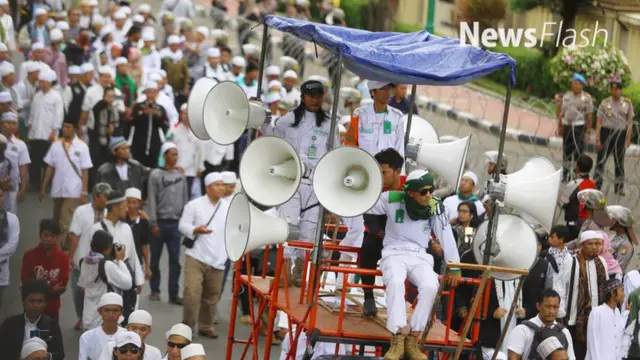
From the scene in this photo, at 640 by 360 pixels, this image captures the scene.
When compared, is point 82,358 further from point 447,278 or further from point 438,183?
point 438,183

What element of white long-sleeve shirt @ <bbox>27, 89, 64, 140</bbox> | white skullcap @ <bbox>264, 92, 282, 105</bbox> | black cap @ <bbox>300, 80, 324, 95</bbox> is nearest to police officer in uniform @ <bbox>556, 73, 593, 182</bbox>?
white skullcap @ <bbox>264, 92, 282, 105</bbox>

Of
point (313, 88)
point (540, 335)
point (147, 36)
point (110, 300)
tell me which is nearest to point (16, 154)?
point (110, 300)

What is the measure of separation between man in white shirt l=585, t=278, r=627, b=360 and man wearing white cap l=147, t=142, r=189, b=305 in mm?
5841

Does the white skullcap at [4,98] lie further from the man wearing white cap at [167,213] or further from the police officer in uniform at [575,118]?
the police officer in uniform at [575,118]

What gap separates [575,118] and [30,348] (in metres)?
10.5

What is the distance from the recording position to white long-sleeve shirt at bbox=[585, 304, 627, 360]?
14.0 metres

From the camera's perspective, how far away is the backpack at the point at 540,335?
1281 centimetres


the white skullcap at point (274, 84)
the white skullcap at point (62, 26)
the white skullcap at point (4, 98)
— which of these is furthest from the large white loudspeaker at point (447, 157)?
the white skullcap at point (62, 26)

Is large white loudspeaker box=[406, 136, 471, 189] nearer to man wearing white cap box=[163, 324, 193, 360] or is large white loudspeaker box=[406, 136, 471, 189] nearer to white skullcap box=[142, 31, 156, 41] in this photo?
man wearing white cap box=[163, 324, 193, 360]

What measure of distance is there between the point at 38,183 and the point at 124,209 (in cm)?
355

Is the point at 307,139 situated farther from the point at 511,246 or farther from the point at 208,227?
the point at 208,227

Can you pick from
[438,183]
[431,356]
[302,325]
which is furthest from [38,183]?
[302,325]

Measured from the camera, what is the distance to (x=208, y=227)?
1653 cm

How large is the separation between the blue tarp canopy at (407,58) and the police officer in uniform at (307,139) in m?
0.53
